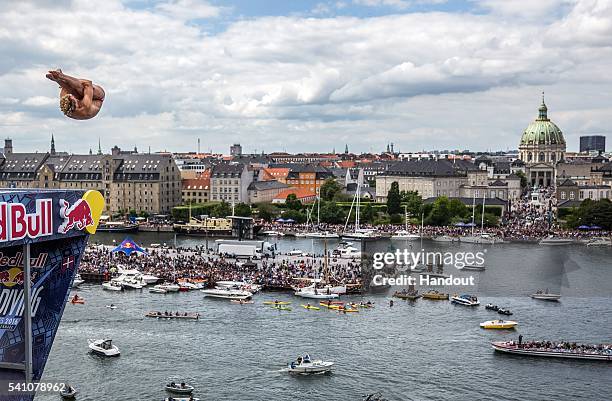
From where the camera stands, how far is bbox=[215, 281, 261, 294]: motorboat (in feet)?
110

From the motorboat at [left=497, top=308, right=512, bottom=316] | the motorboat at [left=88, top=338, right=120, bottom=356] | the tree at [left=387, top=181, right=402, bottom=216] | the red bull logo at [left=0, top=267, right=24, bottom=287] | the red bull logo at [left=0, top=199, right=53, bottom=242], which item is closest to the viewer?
the red bull logo at [left=0, top=199, right=53, bottom=242]

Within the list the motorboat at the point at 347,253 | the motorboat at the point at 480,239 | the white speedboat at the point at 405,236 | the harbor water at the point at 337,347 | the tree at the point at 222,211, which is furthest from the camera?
the tree at the point at 222,211

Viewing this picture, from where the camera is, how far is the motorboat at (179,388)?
20.7 meters

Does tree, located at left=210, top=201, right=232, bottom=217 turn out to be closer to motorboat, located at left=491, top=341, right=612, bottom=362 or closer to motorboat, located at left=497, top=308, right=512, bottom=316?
motorboat, located at left=497, top=308, right=512, bottom=316

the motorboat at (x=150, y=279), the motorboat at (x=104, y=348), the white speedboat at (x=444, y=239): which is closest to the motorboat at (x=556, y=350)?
the motorboat at (x=104, y=348)

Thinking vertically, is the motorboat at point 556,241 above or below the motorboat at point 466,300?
above

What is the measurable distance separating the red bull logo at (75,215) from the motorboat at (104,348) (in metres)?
9.30

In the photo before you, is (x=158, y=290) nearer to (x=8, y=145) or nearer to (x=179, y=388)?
(x=179, y=388)

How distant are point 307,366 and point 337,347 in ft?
9.47

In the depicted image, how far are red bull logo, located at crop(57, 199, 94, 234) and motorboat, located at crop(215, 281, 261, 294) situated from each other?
→ 1819cm

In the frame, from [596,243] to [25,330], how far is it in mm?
44000

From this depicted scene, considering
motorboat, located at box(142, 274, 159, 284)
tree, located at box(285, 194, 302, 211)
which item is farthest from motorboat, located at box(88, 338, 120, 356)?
tree, located at box(285, 194, 302, 211)

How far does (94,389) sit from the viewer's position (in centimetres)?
2122

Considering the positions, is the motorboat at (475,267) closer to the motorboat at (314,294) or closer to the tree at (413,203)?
the motorboat at (314,294)
